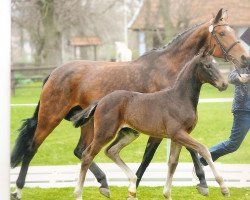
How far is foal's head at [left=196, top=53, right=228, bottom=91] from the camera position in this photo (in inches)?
123

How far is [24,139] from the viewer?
3891 mm

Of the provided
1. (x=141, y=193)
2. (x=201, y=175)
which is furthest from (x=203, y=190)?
A: (x=141, y=193)

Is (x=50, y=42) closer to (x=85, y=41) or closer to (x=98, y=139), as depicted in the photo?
(x=85, y=41)

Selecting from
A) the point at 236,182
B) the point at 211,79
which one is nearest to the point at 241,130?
the point at 236,182

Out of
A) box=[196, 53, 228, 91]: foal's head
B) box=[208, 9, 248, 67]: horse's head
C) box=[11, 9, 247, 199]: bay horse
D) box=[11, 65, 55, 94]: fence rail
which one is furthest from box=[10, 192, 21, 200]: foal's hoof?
box=[208, 9, 248, 67]: horse's head

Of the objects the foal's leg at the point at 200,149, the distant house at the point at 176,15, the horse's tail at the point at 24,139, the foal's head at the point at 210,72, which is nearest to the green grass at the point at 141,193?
the horse's tail at the point at 24,139

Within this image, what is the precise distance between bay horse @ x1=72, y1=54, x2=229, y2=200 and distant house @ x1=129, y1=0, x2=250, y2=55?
26.1 inches

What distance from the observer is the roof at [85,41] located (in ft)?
13.1

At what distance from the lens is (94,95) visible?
3.71 metres

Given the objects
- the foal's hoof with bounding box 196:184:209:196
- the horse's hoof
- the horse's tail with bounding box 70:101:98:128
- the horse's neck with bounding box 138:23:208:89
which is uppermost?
the horse's neck with bounding box 138:23:208:89

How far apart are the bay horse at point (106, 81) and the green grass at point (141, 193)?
8cm

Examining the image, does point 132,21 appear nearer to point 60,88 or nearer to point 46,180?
point 60,88

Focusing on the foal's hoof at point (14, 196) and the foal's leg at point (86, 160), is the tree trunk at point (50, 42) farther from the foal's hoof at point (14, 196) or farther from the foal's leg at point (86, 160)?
the foal's hoof at point (14, 196)

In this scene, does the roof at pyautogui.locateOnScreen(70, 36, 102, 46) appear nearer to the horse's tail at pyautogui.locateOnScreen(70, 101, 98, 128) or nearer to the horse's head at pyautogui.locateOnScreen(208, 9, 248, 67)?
the horse's tail at pyautogui.locateOnScreen(70, 101, 98, 128)
